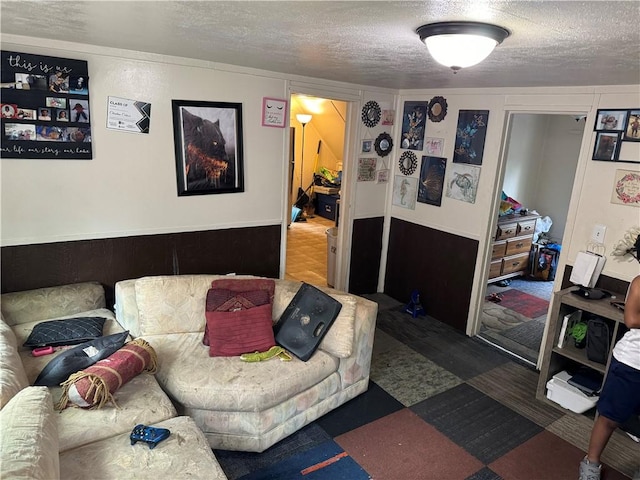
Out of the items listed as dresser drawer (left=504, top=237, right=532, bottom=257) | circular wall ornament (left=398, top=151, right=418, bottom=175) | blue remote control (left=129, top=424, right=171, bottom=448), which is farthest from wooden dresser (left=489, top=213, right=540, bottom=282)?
blue remote control (left=129, top=424, right=171, bottom=448)

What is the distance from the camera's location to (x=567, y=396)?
2.96 m

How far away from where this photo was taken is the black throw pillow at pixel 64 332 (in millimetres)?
2488

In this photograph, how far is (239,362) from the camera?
2551 mm

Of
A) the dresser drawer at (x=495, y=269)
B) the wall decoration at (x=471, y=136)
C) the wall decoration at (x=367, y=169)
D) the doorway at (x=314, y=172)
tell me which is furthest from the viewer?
the doorway at (x=314, y=172)

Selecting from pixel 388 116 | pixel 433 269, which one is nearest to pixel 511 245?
pixel 433 269

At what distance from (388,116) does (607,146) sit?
200 cm

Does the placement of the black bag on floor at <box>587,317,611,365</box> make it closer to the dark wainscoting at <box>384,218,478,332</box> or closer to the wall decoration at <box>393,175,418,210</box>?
the dark wainscoting at <box>384,218,478,332</box>

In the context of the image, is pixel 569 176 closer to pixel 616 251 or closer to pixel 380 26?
pixel 616 251

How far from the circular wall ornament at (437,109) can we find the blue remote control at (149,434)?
11.2ft

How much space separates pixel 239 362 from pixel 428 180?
261cm

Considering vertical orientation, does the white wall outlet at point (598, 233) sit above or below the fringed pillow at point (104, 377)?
above

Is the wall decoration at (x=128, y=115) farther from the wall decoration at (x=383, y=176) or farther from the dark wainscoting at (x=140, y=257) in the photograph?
the wall decoration at (x=383, y=176)

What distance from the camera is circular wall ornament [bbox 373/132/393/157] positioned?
14.4 feet

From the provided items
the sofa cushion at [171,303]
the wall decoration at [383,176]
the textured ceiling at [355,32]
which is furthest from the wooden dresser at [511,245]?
the sofa cushion at [171,303]
